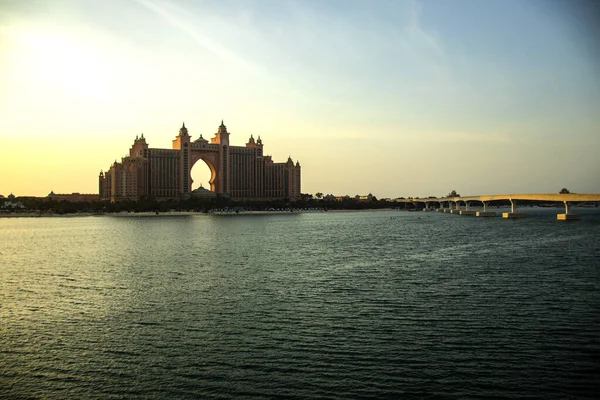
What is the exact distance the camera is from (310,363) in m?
18.0

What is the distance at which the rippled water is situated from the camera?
16.2 metres

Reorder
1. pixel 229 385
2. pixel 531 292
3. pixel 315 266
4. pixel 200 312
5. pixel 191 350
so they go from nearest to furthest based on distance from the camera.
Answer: pixel 229 385, pixel 191 350, pixel 200 312, pixel 531 292, pixel 315 266

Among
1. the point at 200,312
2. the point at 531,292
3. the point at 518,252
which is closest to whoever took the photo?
the point at 200,312

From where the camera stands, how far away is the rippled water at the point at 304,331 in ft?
53.2

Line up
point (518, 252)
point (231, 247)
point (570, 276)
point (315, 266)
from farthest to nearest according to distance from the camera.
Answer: point (231, 247), point (518, 252), point (315, 266), point (570, 276)

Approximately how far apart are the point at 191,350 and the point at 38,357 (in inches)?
219

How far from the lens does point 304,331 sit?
21.9m

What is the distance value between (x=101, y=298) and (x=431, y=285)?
19.7 m

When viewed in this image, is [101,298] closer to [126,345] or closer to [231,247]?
[126,345]

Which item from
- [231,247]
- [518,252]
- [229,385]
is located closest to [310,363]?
[229,385]

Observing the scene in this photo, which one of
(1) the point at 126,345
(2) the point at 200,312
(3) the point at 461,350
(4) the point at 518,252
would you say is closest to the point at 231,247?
(4) the point at 518,252

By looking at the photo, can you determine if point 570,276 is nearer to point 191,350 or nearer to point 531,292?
point 531,292

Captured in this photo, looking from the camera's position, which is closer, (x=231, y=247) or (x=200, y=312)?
(x=200, y=312)

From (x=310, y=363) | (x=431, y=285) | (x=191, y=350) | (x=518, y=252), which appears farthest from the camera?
(x=518, y=252)
